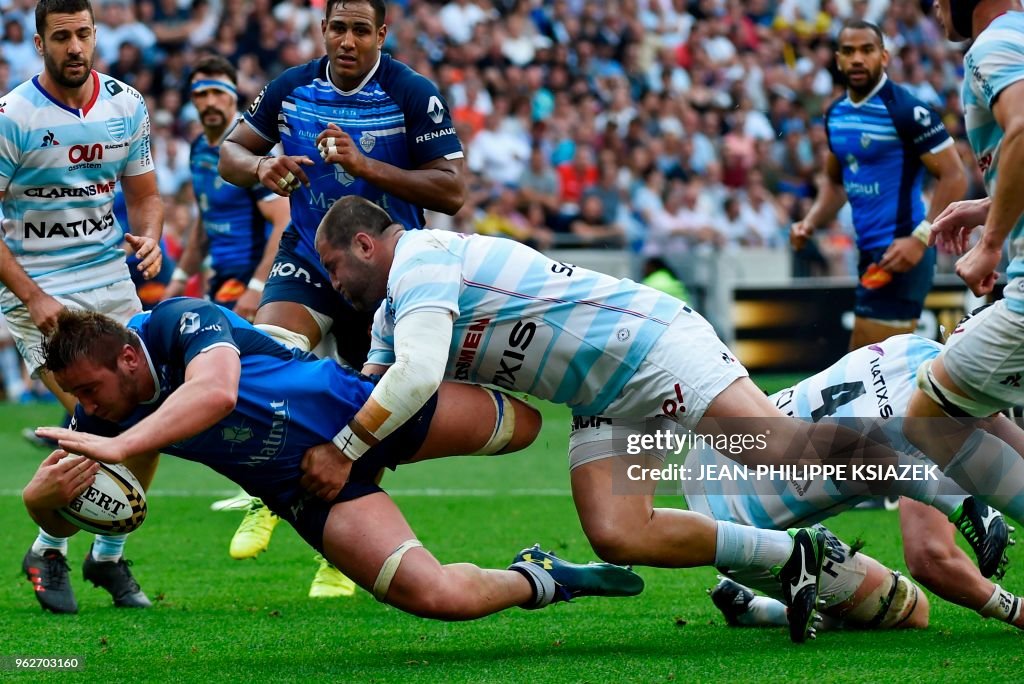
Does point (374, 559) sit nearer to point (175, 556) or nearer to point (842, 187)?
point (175, 556)

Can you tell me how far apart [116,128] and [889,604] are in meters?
4.11

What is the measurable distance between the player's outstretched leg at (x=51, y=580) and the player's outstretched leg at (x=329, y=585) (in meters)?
1.07

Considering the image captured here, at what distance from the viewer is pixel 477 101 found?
1805 centimetres

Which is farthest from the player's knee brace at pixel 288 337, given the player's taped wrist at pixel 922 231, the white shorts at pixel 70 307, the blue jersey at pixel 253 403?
the player's taped wrist at pixel 922 231

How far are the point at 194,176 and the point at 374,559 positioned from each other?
530 centimetres

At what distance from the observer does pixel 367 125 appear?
6.89 m

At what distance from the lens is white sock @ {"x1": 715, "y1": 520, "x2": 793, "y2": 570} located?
17.5 ft

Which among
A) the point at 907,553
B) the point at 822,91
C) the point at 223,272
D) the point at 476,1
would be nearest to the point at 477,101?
the point at 476,1

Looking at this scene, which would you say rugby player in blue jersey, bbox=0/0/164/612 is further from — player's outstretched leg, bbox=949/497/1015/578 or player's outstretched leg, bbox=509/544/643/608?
player's outstretched leg, bbox=949/497/1015/578

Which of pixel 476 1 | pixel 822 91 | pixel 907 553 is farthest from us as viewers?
pixel 822 91

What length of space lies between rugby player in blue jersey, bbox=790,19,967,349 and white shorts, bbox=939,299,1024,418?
392 centimetres

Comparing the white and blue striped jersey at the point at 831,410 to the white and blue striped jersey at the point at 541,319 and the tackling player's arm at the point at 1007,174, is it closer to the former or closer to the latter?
the white and blue striped jersey at the point at 541,319

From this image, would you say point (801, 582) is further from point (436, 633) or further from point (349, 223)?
point (349, 223)

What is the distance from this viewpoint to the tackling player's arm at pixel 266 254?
846 cm
